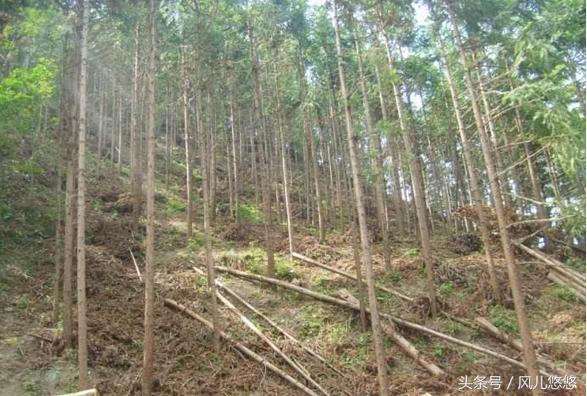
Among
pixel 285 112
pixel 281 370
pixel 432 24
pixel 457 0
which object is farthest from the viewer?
pixel 285 112

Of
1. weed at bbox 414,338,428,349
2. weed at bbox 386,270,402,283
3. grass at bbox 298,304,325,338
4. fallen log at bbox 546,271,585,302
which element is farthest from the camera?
weed at bbox 386,270,402,283

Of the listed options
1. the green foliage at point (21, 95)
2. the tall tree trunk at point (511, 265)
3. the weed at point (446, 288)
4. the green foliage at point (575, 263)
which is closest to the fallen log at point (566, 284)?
the green foliage at point (575, 263)

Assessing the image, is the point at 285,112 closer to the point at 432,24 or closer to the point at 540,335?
the point at 432,24

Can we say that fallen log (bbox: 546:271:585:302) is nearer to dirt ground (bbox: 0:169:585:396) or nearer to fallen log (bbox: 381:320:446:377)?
dirt ground (bbox: 0:169:585:396)

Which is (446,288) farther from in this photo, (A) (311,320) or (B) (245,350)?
(B) (245,350)

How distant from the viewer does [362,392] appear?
8906 mm

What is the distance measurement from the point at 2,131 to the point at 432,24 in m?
12.2

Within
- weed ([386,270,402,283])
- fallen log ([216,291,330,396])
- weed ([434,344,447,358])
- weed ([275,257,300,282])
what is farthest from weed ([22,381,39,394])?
weed ([386,270,402,283])

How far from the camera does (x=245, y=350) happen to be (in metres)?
9.88

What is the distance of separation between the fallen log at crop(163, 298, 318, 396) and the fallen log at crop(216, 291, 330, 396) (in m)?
0.22

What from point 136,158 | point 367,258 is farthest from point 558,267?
point 136,158

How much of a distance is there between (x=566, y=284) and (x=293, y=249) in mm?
8790

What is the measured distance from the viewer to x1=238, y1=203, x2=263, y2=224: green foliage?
71.3ft

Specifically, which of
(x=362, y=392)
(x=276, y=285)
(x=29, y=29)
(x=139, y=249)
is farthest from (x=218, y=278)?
(x=29, y=29)
